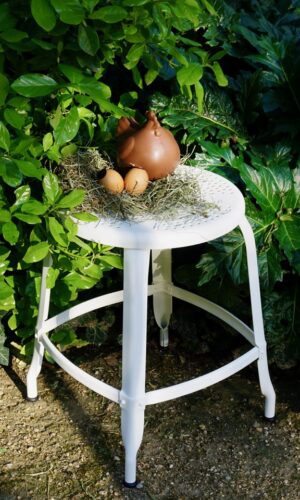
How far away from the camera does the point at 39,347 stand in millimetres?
2275

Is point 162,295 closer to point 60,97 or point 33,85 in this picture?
point 60,97

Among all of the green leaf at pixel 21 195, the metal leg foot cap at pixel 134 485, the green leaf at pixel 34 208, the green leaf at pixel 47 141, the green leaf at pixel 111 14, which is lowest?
the metal leg foot cap at pixel 134 485

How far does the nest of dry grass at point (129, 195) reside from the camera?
1.83 m

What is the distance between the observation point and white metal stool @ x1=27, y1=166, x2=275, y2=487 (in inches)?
68.9

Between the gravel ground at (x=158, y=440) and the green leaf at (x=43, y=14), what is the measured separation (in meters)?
1.24

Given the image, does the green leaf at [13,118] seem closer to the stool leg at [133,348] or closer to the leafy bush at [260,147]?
the stool leg at [133,348]

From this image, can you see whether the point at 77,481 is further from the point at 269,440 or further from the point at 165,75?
the point at 165,75

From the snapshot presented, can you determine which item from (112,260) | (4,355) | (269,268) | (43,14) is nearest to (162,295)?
(112,260)

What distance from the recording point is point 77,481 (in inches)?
81.2

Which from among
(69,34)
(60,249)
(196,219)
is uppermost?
(69,34)

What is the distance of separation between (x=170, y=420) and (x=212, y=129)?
3.09ft

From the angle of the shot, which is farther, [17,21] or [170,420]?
[170,420]

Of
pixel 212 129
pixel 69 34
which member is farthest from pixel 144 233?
pixel 212 129

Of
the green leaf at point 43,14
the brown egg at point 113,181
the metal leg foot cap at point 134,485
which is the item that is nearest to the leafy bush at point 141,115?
the green leaf at point 43,14
